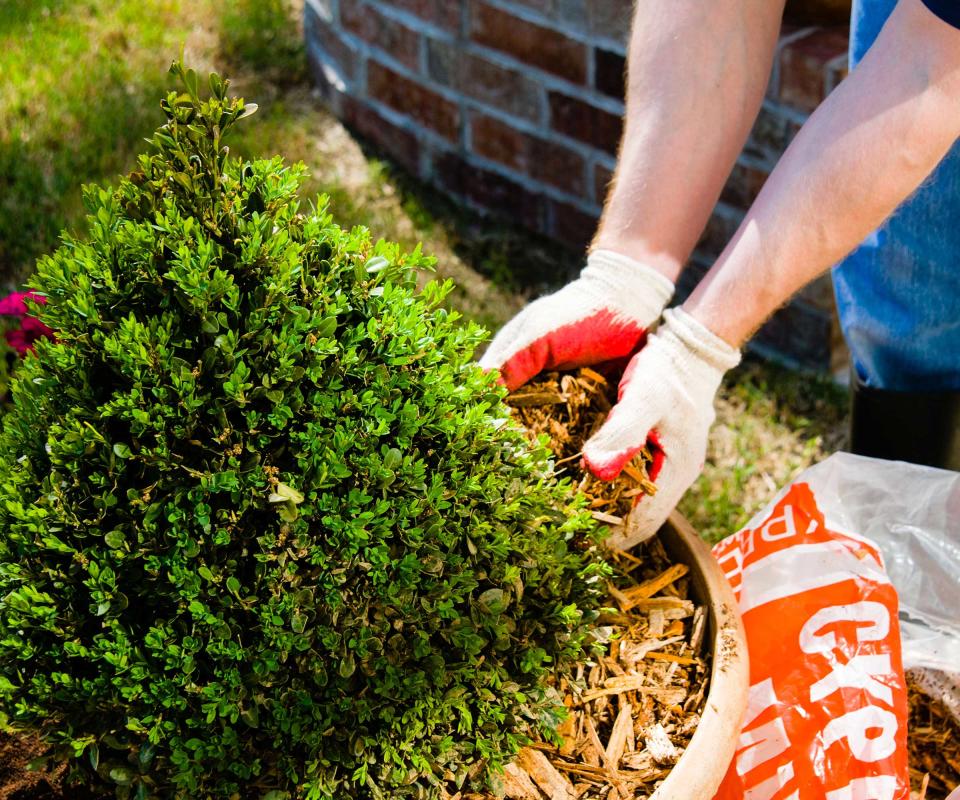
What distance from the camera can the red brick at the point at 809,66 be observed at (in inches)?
100

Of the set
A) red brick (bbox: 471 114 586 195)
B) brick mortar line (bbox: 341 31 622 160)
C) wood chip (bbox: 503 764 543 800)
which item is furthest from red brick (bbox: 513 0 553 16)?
wood chip (bbox: 503 764 543 800)

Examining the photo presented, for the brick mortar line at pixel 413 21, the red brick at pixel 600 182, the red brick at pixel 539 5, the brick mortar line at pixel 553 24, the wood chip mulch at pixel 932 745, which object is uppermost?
the red brick at pixel 539 5

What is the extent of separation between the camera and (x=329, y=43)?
3.77 metres

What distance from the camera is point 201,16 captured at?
4250 millimetres

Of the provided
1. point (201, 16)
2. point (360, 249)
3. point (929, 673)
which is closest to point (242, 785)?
point (360, 249)

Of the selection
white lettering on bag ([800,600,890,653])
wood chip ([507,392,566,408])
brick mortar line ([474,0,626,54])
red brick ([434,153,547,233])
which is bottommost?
red brick ([434,153,547,233])

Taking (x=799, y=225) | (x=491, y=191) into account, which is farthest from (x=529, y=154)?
(x=799, y=225)

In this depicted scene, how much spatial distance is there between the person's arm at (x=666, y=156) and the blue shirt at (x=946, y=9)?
1.39 feet

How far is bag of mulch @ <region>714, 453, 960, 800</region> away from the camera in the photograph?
55.6 inches

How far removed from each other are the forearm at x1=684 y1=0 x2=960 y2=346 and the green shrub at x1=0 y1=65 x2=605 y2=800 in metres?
0.52

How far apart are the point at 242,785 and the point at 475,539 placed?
38 centimetres

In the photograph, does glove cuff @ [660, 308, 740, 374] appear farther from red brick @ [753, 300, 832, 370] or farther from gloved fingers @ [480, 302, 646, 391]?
red brick @ [753, 300, 832, 370]

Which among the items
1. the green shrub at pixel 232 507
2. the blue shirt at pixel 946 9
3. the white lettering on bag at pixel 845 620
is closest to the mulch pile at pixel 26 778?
the green shrub at pixel 232 507

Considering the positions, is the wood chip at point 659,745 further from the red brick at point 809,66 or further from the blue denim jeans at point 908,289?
the red brick at point 809,66
